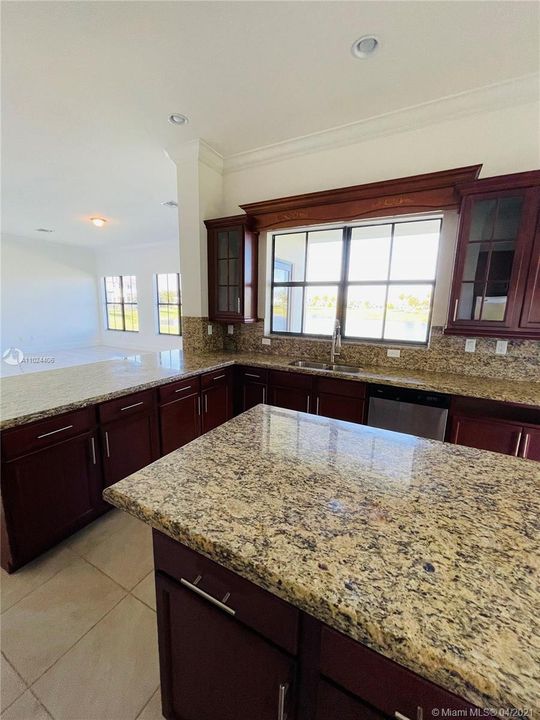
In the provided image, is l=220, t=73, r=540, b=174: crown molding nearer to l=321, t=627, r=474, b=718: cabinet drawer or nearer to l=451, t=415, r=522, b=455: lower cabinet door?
l=451, t=415, r=522, b=455: lower cabinet door

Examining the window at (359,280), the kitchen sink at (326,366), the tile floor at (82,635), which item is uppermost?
the window at (359,280)

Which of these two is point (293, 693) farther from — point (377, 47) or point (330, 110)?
point (330, 110)

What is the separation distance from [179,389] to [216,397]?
50 centimetres

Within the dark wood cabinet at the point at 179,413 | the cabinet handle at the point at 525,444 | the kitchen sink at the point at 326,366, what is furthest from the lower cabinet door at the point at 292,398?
the cabinet handle at the point at 525,444

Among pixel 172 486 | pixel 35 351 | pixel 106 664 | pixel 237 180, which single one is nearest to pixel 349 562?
pixel 172 486

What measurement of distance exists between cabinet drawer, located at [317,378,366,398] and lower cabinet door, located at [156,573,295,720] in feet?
6.45

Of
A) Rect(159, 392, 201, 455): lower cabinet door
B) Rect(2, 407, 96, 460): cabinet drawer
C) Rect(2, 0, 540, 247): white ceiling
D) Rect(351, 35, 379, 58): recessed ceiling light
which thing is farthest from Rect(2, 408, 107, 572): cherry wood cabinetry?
Rect(351, 35, 379, 58): recessed ceiling light

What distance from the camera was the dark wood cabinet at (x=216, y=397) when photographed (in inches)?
108

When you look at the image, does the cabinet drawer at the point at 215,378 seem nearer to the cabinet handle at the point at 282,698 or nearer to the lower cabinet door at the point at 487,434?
the lower cabinet door at the point at 487,434

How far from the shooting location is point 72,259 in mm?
8164

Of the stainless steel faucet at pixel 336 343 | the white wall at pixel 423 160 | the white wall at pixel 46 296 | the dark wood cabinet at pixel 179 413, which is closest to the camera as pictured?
the white wall at pixel 423 160

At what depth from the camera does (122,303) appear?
8633 millimetres

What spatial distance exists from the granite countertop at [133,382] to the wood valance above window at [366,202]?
1.39m

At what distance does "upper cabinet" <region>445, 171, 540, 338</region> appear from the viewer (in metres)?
2.04
